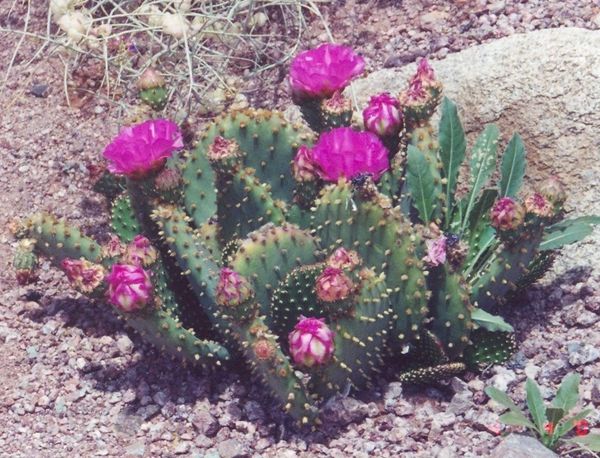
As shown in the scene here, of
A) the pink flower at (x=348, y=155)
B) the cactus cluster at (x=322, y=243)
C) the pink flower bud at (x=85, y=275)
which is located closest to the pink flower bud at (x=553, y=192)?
the cactus cluster at (x=322, y=243)

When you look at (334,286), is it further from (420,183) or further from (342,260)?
(420,183)

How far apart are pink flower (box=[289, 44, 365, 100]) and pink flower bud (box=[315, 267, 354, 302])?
25.3 inches

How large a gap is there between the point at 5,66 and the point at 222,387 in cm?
232

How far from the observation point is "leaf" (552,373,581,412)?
2.48 metres

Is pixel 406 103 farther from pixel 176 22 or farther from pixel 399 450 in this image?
pixel 176 22

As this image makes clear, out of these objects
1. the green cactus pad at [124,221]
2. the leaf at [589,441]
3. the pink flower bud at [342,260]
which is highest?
the pink flower bud at [342,260]

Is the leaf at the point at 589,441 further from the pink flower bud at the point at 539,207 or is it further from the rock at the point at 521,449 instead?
the pink flower bud at the point at 539,207

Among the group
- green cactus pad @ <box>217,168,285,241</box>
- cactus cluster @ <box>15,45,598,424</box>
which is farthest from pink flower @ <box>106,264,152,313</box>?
green cactus pad @ <box>217,168,285,241</box>

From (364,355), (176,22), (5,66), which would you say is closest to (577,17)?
(176,22)

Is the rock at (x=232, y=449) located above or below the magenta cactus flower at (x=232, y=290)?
below

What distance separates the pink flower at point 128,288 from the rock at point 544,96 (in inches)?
52.6

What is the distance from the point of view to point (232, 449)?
266 cm

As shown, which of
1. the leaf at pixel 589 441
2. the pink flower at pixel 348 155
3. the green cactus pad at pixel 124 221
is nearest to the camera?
the leaf at pixel 589 441

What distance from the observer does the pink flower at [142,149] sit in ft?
8.84
